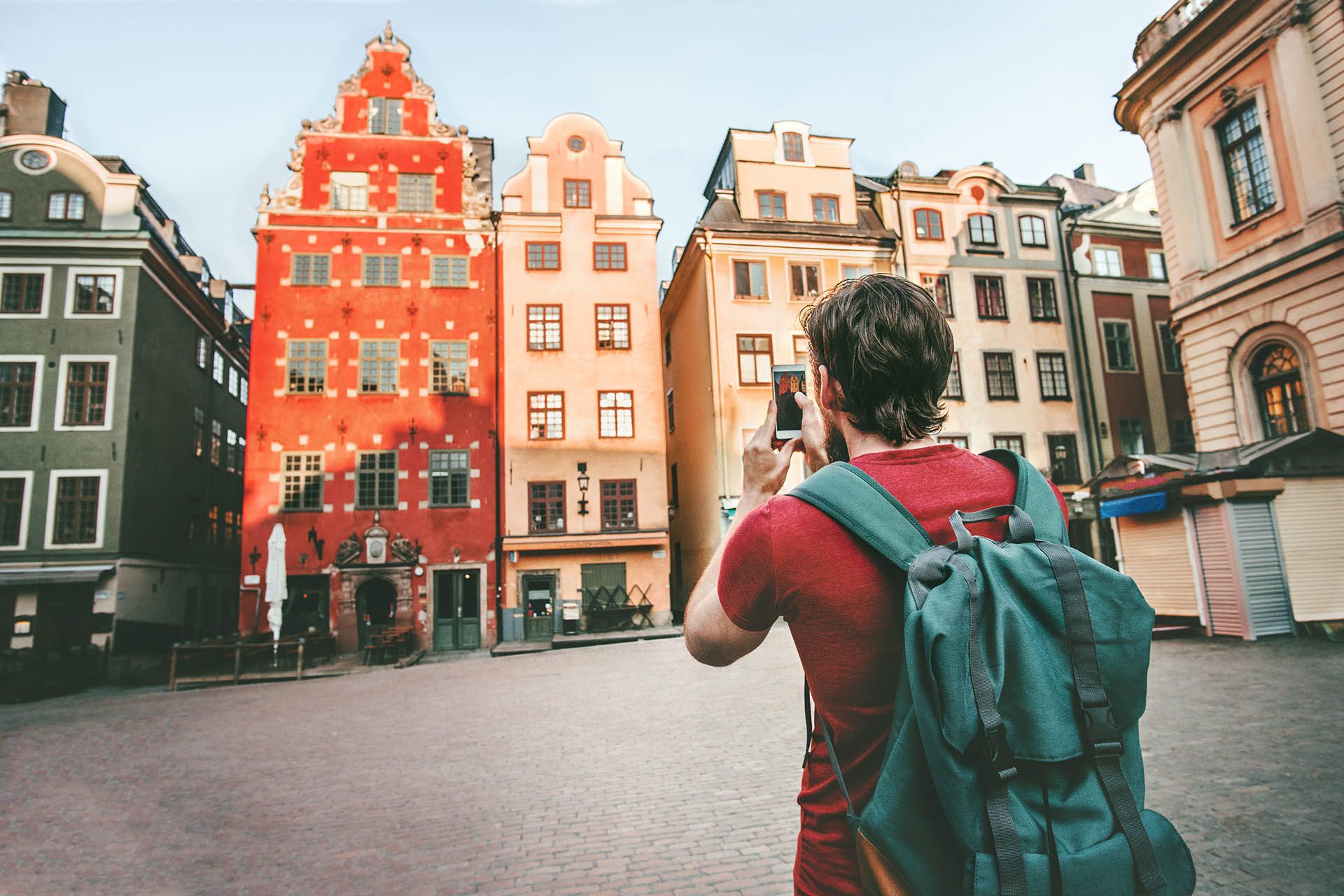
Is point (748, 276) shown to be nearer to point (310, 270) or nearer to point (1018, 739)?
point (310, 270)

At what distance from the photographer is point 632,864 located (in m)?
5.49

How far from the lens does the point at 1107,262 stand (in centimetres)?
3184

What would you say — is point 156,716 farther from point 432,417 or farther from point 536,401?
point 536,401

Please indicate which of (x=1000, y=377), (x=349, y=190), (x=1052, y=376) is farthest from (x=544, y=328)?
(x=1052, y=376)

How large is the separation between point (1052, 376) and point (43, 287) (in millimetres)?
35350

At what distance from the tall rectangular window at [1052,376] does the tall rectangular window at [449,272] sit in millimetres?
22024

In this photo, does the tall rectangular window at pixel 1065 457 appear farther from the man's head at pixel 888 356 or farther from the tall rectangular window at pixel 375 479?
the man's head at pixel 888 356

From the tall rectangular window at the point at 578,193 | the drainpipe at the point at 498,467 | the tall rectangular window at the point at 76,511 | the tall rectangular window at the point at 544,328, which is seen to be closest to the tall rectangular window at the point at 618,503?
the drainpipe at the point at 498,467

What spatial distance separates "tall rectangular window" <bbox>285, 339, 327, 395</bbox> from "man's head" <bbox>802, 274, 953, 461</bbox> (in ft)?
88.4

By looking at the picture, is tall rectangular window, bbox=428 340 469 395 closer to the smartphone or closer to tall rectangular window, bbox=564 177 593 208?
tall rectangular window, bbox=564 177 593 208

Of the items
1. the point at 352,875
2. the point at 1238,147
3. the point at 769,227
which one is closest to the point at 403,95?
the point at 769,227

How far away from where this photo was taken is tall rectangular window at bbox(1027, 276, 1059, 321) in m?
30.9

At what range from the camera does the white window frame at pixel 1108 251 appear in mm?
31641

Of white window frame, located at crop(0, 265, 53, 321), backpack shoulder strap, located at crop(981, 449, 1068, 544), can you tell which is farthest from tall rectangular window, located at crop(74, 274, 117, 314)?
backpack shoulder strap, located at crop(981, 449, 1068, 544)
